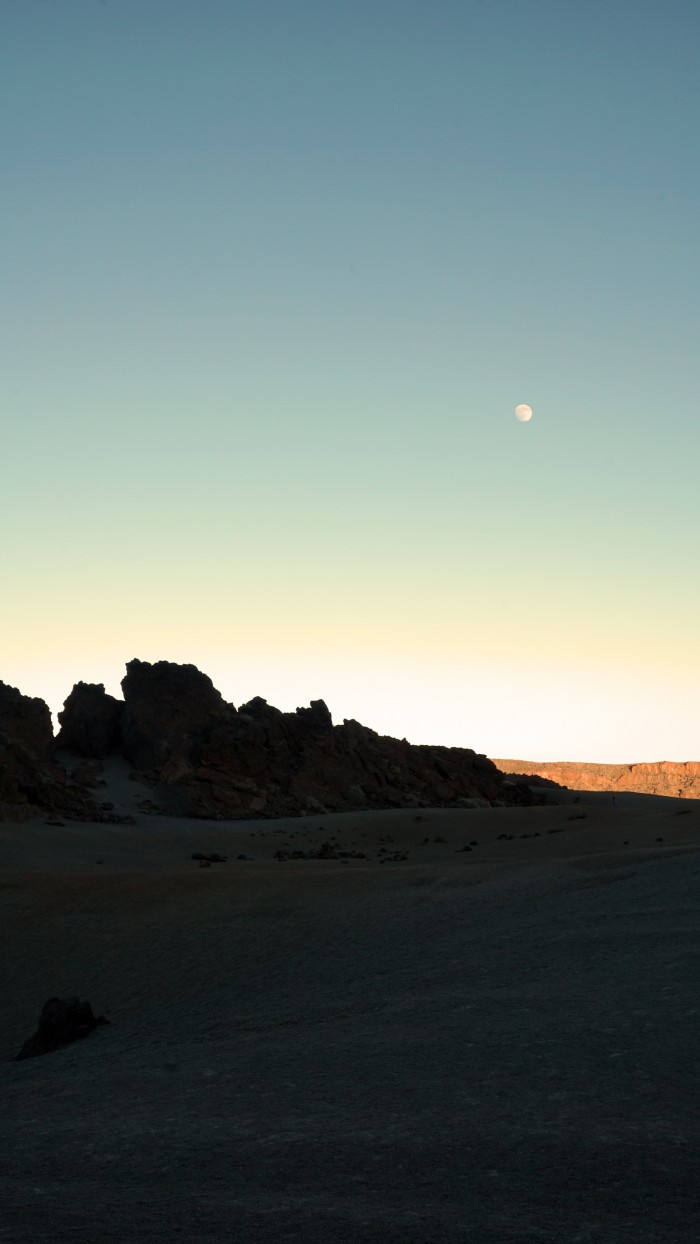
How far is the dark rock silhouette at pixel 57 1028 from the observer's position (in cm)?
976

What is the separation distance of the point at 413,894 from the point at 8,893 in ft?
20.9

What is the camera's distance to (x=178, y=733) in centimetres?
3744

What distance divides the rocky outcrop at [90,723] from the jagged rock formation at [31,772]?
284 cm

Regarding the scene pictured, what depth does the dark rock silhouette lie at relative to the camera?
32.0 feet

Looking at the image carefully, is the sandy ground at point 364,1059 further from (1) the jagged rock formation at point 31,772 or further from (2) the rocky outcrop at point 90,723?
(2) the rocky outcrop at point 90,723

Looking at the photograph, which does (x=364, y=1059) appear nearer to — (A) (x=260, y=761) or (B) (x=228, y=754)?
(B) (x=228, y=754)

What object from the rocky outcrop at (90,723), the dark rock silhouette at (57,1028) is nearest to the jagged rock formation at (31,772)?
the rocky outcrop at (90,723)

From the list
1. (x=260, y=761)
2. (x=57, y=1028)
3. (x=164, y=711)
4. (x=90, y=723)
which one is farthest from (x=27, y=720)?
(x=57, y=1028)

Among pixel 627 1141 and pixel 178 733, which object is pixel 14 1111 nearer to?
pixel 627 1141

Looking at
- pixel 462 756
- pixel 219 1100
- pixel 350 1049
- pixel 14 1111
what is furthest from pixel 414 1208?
pixel 462 756

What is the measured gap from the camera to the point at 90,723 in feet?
126

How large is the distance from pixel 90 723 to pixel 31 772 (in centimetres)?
769

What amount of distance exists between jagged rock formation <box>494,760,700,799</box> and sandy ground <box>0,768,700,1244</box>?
244ft

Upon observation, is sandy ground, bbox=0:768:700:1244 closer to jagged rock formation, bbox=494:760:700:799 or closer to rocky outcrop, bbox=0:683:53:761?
rocky outcrop, bbox=0:683:53:761
